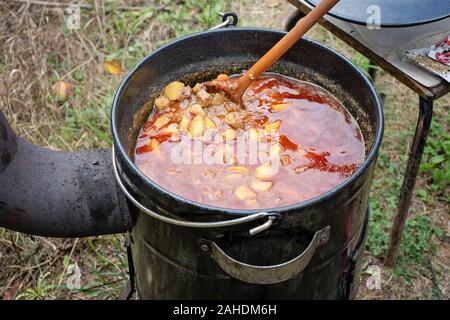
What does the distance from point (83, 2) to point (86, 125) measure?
1.27 metres

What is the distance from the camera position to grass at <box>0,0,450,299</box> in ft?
10.5

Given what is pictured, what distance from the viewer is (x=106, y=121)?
3861 mm

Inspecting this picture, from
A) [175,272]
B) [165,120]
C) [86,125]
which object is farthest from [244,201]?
[86,125]

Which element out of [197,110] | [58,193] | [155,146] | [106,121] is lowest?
[106,121]

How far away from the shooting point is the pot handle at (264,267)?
1.87 meters

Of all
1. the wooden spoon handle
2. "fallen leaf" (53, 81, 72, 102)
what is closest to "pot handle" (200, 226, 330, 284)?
the wooden spoon handle

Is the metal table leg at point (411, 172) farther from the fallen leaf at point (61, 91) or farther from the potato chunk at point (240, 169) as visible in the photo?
the fallen leaf at point (61, 91)

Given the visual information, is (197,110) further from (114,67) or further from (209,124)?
(114,67)

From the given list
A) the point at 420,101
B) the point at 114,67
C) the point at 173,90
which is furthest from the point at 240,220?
the point at 114,67

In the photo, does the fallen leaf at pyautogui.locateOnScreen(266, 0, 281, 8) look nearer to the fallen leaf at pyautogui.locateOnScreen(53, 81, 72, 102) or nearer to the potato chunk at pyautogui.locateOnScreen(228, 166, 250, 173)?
the fallen leaf at pyautogui.locateOnScreen(53, 81, 72, 102)

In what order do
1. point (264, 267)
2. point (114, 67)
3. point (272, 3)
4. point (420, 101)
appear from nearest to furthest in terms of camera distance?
point (264, 267) → point (420, 101) → point (114, 67) → point (272, 3)

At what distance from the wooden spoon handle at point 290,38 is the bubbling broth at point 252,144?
0.15m

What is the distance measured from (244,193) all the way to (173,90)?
0.64 metres

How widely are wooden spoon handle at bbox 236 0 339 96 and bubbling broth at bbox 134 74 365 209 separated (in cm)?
15
